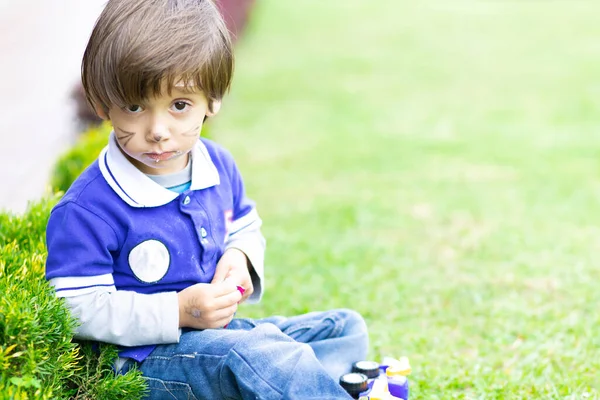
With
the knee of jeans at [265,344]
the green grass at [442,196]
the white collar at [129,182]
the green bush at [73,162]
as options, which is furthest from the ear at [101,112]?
the green bush at [73,162]

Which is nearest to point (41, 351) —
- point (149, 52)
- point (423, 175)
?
point (149, 52)

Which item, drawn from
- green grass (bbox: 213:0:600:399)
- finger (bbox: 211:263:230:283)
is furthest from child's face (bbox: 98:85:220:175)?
green grass (bbox: 213:0:600:399)

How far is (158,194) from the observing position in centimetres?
247

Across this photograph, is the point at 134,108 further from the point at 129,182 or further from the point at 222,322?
the point at 222,322

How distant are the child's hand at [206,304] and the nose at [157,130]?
46 cm

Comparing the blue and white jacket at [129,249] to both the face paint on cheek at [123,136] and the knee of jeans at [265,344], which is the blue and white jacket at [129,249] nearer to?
the face paint on cheek at [123,136]

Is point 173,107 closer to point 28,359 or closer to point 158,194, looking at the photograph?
point 158,194

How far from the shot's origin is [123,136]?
7.73ft

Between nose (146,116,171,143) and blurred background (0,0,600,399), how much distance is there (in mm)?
1433

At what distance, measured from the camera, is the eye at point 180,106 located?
2.38 m

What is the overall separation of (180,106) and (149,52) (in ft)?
0.68

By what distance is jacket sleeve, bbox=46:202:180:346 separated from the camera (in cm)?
231

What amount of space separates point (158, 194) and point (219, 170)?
35 centimetres

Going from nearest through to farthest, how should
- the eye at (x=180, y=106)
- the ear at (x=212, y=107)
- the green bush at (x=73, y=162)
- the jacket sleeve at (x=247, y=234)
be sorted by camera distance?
the eye at (x=180, y=106), the ear at (x=212, y=107), the jacket sleeve at (x=247, y=234), the green bush at (x=73, y=162)
